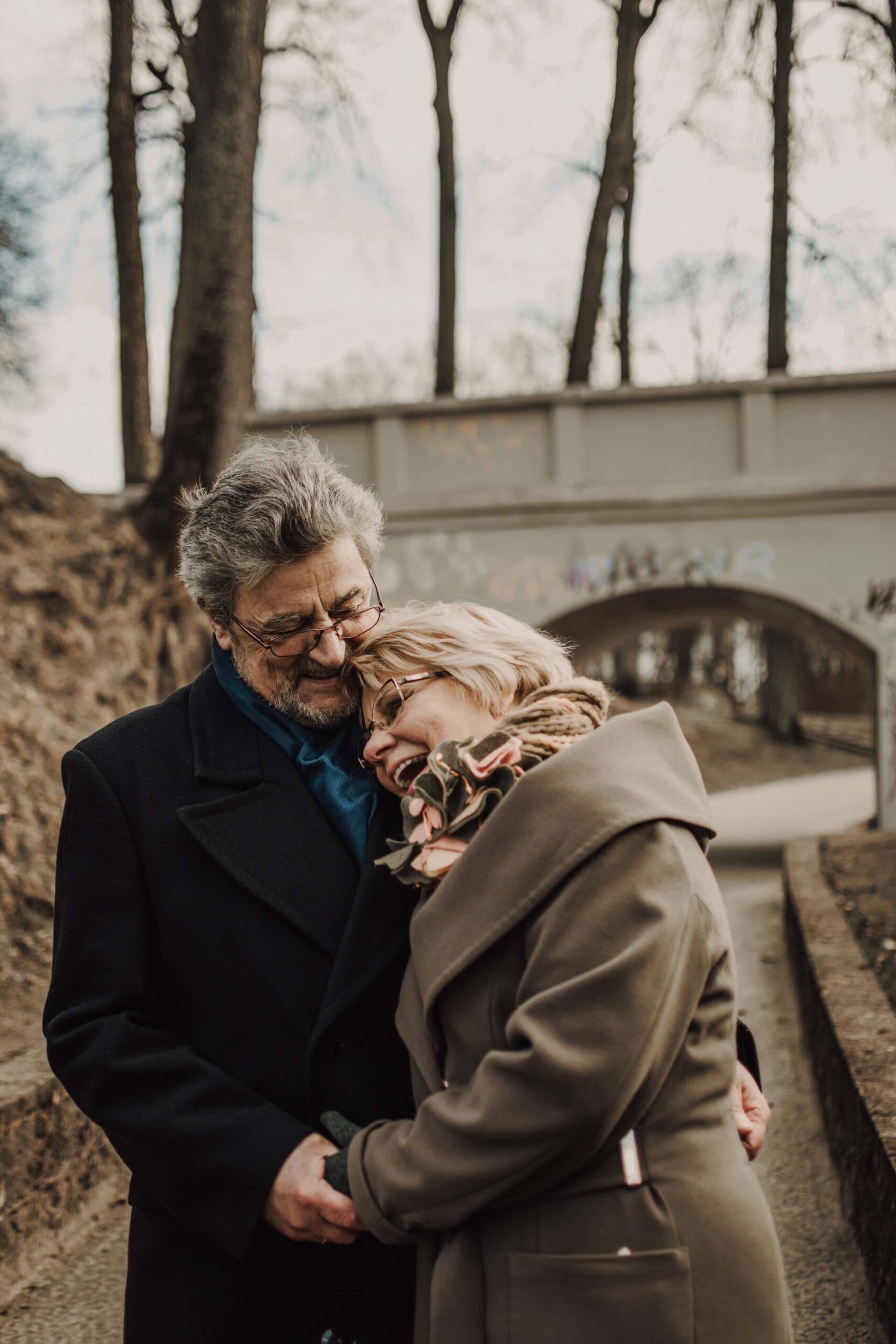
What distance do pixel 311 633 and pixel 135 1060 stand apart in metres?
0.80

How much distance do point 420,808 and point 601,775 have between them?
0.30 m

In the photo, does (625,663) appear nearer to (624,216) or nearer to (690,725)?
(690,725)

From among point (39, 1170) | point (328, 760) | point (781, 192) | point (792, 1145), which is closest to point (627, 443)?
point (781, 192)

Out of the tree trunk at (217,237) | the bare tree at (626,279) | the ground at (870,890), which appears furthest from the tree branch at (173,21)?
the ground at (870,890)

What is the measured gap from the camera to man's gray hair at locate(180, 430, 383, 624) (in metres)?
2.15

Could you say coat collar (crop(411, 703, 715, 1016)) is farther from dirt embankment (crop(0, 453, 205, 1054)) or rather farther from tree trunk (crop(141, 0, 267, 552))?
tree trunk (crop(141, 0, 267, 552))

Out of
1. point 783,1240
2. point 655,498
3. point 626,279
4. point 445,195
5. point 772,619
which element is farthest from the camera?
point 626,279

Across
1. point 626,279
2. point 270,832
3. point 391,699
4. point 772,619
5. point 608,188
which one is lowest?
point 772,619

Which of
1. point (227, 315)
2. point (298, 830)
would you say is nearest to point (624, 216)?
point (227, 315)

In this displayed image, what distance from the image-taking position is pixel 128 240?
1265 cm

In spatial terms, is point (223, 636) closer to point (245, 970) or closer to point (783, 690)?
point (245, 970)

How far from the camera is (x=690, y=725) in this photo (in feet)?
85.9

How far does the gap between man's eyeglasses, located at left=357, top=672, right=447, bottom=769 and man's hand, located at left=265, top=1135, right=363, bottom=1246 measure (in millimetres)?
637

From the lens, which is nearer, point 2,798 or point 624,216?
point 2,798
